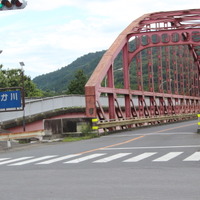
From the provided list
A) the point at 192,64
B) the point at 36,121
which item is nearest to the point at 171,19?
the point at 36,121

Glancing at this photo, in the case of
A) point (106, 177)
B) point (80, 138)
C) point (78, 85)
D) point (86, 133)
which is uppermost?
point (78, 85)

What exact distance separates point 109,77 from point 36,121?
6.61 m

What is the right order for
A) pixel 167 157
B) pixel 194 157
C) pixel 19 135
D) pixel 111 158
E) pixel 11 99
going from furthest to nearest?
pixel 11 99 → pixel 19 135 → pixel 111 158 → pixel 167 157 → pixel 194 157

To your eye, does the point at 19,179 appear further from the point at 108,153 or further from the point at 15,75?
the point at 15,75

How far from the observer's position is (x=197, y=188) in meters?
9.09

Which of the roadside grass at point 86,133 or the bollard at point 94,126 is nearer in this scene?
the roadside grass at point 86,133

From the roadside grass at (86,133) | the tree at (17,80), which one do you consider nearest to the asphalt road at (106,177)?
the roadside grass at (86,133)

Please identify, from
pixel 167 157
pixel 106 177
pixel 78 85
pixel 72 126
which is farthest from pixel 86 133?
pixel 78 85

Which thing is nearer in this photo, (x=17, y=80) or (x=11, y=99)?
(x=11, y=99)

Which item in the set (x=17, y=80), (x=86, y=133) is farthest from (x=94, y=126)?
(x=17, y=80)

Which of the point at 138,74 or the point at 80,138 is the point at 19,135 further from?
the point at 138,74

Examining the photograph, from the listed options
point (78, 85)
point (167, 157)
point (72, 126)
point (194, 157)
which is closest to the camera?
point (194, 157)

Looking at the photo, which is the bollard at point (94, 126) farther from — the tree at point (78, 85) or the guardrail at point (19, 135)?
the tree at point (78, 85)

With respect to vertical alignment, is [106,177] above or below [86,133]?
above
